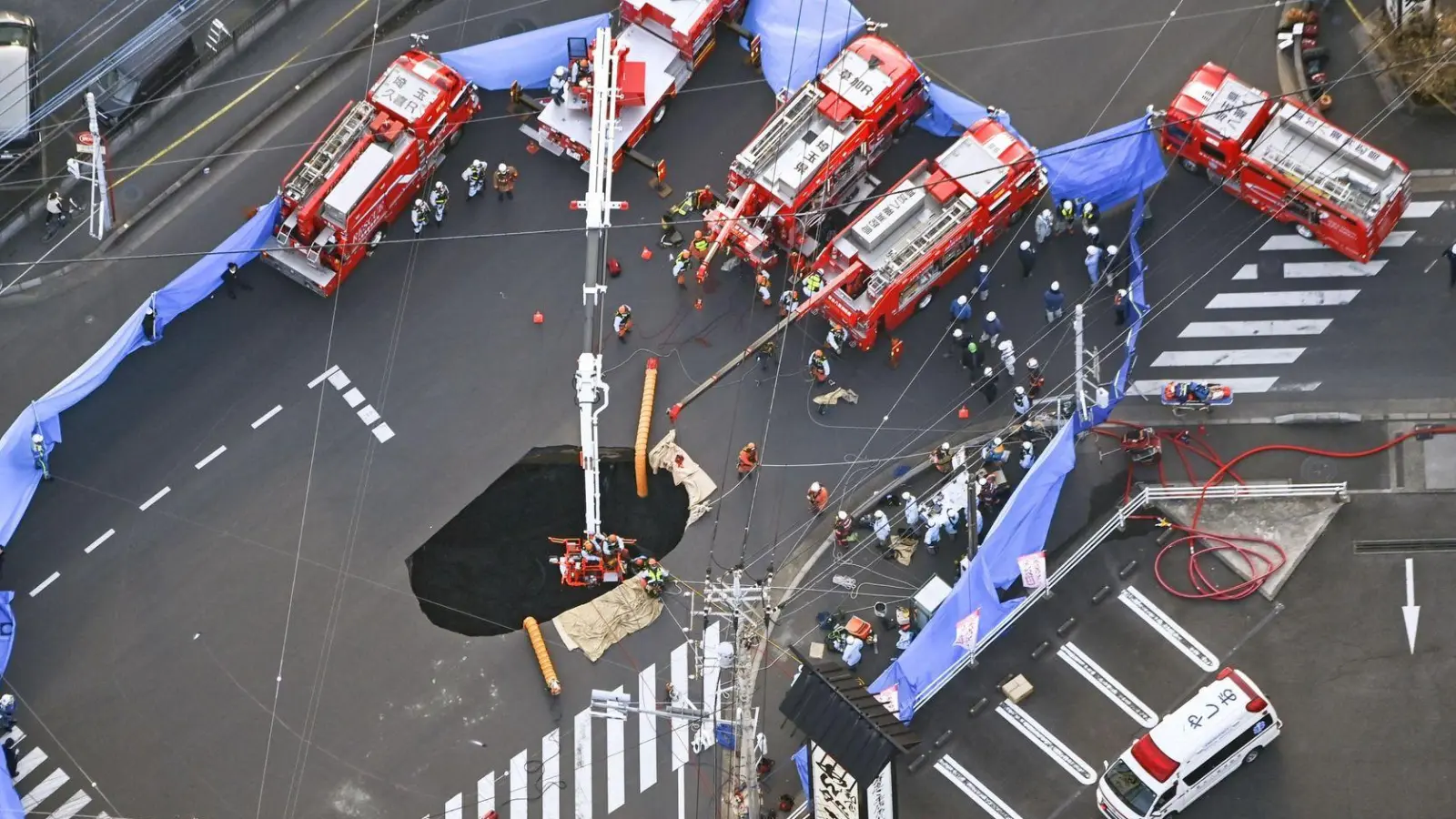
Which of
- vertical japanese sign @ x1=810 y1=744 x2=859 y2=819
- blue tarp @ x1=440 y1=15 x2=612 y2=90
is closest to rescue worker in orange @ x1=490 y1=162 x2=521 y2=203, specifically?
blue tarp @ x1=440 y1=15 x2=612 y2=90

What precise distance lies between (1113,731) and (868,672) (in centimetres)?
723

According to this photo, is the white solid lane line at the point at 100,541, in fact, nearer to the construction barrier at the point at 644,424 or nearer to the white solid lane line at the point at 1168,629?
the construction barrier at the point at 644,424

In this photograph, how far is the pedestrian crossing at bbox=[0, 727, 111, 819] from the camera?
220ft

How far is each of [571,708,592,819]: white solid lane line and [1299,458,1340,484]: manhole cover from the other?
72.6 feet

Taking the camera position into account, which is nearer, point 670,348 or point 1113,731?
point 1113,731

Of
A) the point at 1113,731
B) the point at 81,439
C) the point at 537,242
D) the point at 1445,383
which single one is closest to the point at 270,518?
the point at 81,439

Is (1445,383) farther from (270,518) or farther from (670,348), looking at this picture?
(270,518)

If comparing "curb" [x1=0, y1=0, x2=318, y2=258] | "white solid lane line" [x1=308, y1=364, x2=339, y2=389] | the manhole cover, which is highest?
"curb" [x1=0, y1=0, x2=318, y2=258]

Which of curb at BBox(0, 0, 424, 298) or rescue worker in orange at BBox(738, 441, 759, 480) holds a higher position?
curb at BBox(0, 0, 424, 298)

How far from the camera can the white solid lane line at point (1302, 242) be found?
71.0m

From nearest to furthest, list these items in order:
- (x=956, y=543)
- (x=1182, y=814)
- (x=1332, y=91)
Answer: (x=1182, y=814) → (x=956, y=543) → (x=1332, y=91)

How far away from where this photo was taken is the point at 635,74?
73.7 m

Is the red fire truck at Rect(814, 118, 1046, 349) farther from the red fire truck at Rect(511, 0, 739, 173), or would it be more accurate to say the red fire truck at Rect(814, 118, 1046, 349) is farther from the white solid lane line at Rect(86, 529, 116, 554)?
the white solid lane line at Rect(86, 529, 116, 554)

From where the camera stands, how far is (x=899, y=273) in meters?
69.6
